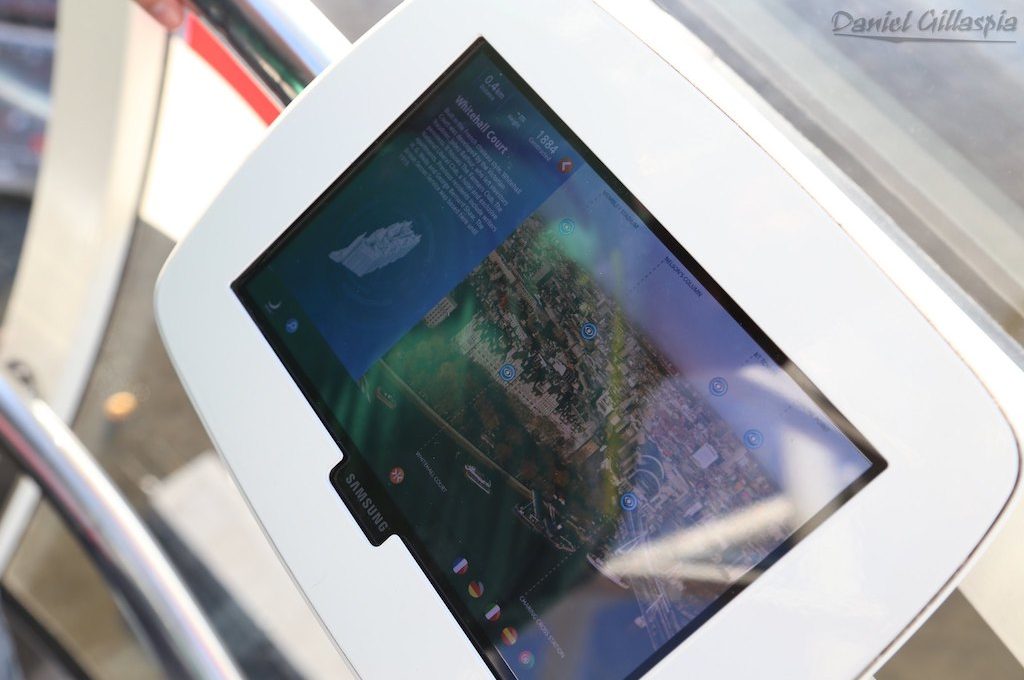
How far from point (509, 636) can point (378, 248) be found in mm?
347

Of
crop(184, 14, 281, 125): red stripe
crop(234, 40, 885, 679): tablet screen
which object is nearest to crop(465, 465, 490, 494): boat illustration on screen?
crop(234, 40, 885, 679): tablet screen

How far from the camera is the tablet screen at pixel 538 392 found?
0.63 metres

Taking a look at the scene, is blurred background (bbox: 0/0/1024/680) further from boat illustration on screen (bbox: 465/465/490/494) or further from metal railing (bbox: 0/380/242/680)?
boat illustration on screen (bbox: 465/465/490/494)

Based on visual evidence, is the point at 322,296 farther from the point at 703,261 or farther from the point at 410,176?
the point at 703,261

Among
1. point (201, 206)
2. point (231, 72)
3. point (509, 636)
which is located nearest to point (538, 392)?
point (509, 636)

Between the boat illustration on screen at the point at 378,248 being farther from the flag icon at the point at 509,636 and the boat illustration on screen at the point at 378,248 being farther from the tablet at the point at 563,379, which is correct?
the flag icon at the point at 509,636

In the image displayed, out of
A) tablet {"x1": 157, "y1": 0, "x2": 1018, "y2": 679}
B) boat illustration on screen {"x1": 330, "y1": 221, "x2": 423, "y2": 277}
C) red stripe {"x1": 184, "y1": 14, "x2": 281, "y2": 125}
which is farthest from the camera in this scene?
red stripe {"x1": 184, "y1": 14, "x2": 281, "y2": 125}

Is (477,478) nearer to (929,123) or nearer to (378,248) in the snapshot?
(378,248)

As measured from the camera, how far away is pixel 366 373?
764 millimetres

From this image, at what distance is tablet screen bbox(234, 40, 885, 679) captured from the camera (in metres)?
0.63

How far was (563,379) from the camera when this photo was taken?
0.69 metres

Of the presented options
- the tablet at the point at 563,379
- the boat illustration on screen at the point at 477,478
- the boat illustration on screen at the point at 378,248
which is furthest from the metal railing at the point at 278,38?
the boat illustration on screen at the point at 477,478

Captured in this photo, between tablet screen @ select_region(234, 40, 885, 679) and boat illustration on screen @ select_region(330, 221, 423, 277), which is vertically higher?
boat illustration on screen @ select_region(330, 221, 423, 277)

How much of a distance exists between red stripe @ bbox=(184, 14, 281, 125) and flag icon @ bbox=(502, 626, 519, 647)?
0.73 meters
